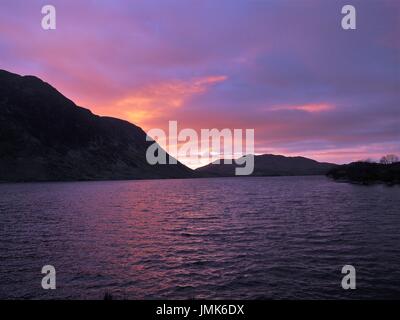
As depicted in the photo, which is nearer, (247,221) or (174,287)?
(174,287)

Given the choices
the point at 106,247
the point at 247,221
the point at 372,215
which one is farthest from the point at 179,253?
the point at 372,215

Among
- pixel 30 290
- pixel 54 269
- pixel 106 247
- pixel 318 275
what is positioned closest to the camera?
pixel 30 290

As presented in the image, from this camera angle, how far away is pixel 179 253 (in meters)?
33.2

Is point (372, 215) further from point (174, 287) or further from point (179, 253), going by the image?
point (174, 287)

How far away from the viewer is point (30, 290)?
2291 cm

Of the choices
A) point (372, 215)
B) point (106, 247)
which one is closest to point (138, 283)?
point (106, 247)

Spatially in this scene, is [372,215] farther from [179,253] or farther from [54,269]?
[54,269]

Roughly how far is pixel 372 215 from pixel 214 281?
4115 cm

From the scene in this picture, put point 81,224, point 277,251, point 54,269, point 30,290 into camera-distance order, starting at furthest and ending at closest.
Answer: point 81,224
point 277,251
point 54,269
point 30,290
